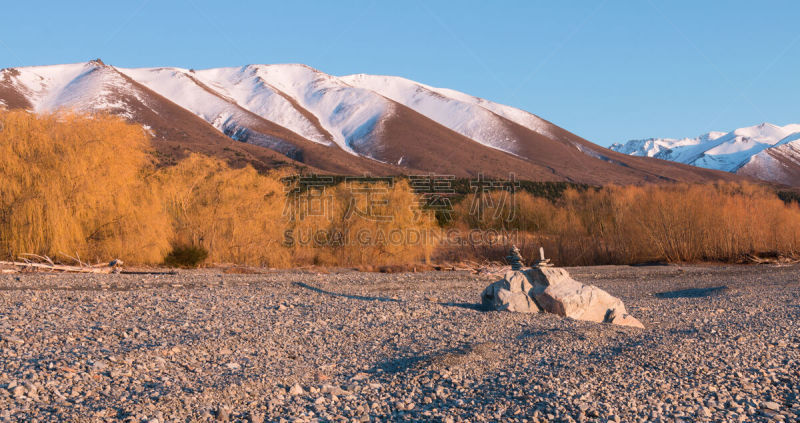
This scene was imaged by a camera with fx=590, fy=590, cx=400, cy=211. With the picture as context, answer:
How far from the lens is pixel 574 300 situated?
13.8 metres

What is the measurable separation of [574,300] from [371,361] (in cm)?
633

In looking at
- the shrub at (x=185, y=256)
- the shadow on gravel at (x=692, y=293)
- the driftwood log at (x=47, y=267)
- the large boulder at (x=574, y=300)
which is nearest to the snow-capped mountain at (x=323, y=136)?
the shrub at (x=185, y=256)

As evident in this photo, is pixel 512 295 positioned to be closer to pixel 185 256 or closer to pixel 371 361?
pixel 371 361

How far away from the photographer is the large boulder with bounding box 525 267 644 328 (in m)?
13.5

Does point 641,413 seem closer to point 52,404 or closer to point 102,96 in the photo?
point 52,404

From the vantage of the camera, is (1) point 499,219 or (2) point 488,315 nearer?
(2) point 488,315

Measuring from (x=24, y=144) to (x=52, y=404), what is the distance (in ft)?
72.1

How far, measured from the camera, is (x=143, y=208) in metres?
27.2

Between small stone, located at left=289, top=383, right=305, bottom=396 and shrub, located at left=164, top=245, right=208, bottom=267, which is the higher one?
shrub, located at left=164, top=245, right=208, bottom=267

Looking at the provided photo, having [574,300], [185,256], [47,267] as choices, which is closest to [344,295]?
[574,300]

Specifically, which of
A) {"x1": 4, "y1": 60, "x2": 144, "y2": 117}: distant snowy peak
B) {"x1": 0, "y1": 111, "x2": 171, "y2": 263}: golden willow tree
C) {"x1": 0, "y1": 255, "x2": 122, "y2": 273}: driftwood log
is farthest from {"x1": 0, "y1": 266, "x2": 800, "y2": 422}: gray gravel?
{"x1": 4, "y1": 60, "x2": 144, "y2": 117}: distant snowy peak

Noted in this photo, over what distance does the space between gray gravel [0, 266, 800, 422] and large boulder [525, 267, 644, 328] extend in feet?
2.01

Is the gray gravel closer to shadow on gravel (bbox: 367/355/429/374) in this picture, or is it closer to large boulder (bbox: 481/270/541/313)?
shadow on gravel (bbox: 367/355/429/374)

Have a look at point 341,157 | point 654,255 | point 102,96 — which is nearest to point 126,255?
point 654,255
